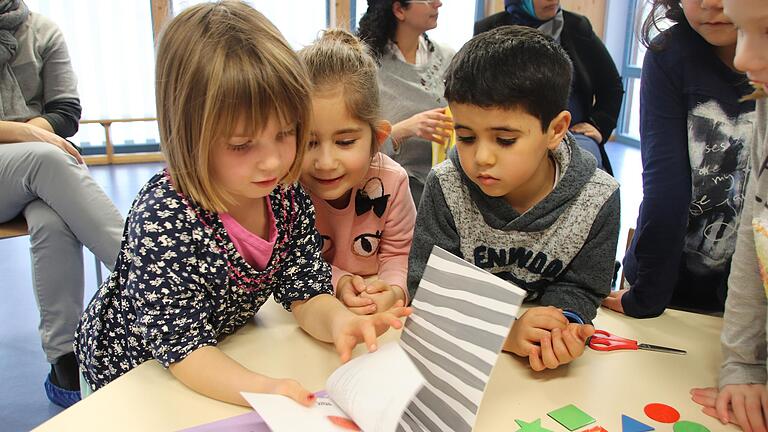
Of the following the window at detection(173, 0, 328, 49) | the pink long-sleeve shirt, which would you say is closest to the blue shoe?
the pink long-sleeve shirt

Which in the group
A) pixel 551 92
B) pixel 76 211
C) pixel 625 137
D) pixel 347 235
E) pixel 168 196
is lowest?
pixel 625 137

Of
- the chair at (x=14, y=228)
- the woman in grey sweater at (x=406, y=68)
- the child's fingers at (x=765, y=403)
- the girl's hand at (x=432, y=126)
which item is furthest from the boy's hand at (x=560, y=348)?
the chair at (x=14, y=228)

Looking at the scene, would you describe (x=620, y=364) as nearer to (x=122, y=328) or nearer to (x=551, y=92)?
(x=551, y=92)

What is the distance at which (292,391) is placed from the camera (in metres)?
0.74

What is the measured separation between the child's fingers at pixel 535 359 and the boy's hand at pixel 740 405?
0.19 meters

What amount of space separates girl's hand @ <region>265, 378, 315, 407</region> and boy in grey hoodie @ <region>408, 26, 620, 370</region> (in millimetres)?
311

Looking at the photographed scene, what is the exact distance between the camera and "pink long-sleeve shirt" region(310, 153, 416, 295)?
4.01ft

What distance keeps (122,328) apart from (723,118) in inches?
42.2

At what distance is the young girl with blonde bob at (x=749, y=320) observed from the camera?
738 mm

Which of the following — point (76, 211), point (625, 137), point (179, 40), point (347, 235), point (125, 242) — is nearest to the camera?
point (179, 40)

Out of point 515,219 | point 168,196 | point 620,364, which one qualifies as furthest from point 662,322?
point 168,196

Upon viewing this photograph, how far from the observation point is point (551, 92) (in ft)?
3.19

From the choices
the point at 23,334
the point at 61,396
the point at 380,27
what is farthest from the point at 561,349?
the point at 23,334

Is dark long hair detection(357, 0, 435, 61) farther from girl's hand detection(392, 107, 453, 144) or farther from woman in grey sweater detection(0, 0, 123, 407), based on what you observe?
woman in grey sweater detection(0, 0, 123, 407)
